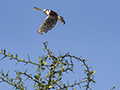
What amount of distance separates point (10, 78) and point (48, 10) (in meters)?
1.34

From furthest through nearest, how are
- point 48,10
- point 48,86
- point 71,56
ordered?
point 48,10, point 71,56, point 48,86

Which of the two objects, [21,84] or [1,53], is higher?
[1,53]

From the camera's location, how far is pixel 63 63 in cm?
293

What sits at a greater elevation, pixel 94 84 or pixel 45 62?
pixel 45 62

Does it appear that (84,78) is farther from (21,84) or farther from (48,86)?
(21,84)

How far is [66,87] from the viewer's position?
291 cm

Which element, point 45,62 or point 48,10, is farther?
point 48,10

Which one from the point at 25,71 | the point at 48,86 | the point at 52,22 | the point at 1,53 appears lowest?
the point at 48,86

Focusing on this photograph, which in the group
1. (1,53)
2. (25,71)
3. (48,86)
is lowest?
(48,86)

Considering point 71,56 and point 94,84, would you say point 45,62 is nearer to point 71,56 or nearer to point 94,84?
point 71,56

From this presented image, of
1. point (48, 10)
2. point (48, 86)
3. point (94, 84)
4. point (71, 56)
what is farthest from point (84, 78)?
point (48, 10)

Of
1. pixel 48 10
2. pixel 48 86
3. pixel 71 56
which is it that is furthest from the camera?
pixel 48 10

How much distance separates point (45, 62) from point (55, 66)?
0.14 meters

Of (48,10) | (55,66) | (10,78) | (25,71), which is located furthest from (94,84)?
(48,10)
